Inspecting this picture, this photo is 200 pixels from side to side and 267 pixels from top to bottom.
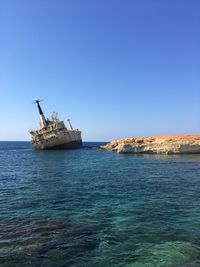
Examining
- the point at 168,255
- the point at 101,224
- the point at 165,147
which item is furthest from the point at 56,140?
the point at 168,255

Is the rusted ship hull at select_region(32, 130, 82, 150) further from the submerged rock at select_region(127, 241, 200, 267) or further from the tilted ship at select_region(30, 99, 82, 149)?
the submerged rock at select_region(127, 241, 200, 267)

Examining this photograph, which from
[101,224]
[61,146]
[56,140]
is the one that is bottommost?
[101,224]

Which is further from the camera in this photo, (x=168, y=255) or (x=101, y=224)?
(x=101, y=224)

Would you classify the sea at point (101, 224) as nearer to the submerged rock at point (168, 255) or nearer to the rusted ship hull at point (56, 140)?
the submerged rock at point (168, 255)

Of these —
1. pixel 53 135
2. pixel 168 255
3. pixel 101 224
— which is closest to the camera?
pixel 168 255

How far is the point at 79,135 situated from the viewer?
97.4 m

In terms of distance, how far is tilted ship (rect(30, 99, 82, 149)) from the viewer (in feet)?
284

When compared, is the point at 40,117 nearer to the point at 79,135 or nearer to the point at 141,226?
the point at 79,135

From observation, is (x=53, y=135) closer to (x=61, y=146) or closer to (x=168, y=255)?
(x=61, y=146)

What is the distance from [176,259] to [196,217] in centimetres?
602

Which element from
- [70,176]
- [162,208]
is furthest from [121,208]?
[70,176]

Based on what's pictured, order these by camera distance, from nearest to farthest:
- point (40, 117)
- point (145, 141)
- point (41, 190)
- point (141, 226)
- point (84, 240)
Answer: point (84, 240)
point (141, 226)
point (41, 190)
point (145, 141)
point (40, 117)

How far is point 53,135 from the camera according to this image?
86312mm

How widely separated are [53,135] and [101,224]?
6957 centimetres
